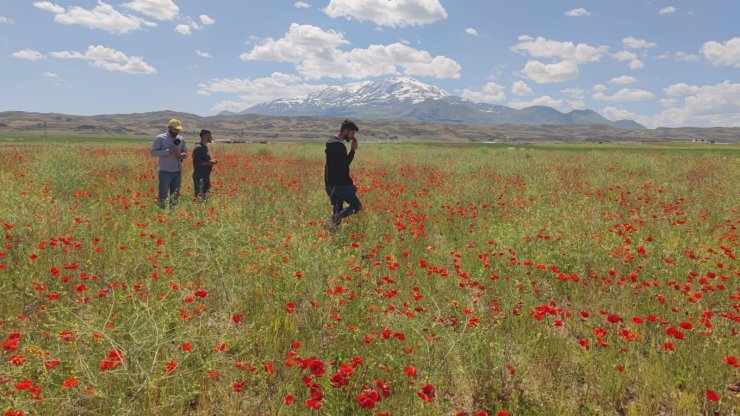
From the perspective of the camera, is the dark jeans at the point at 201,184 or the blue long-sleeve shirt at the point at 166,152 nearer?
the blue long-sleeve shirt at the point at 166,152

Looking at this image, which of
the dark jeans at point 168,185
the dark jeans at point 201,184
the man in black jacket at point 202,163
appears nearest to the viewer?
the dark jeans at point 168,185

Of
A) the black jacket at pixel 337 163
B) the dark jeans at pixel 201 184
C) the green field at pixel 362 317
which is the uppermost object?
the black jacket at pixel 337 163

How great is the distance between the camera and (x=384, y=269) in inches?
207

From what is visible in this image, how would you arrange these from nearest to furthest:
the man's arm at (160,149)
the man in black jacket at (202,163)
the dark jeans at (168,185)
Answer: the man's arm at (160,149)
the dark jeans at (168,185)
the man in black jacket at (202,163)

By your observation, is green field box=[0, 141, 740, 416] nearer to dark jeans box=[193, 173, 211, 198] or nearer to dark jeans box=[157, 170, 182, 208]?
dark jeans box=[157, 170, 182, 208]

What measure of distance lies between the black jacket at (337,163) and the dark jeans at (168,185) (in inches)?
118

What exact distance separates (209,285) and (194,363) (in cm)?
109

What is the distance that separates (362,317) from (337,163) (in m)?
3.63

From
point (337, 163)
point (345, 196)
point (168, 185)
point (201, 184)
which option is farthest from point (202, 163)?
point (345, 196)

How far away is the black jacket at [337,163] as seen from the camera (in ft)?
22.2

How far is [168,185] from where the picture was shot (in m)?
7.82

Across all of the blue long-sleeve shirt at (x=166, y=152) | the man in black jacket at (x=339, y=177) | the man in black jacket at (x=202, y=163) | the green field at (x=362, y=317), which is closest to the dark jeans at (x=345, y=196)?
the man in black jacket at (x=339, y=177)

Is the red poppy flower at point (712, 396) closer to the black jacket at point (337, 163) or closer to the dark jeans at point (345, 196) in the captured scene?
the dark jeans at point (345, 196)

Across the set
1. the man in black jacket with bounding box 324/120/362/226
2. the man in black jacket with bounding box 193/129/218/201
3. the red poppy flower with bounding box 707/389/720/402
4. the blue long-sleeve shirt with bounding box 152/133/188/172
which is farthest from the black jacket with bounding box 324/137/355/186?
the red poppy flower with bounding box 707/389/720/402
